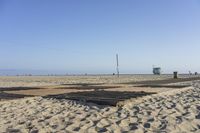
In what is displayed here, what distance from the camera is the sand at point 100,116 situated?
9.22 meters

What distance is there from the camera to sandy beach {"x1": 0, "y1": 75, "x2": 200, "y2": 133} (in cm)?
920

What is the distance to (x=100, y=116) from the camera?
10.5 m

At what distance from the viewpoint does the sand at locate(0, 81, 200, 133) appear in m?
9.22

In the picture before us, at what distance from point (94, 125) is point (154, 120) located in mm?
1735

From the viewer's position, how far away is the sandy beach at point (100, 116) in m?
9.20

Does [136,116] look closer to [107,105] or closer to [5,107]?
[107,105]

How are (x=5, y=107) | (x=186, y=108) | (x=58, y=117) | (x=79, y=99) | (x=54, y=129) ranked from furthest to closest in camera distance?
1. (x=79, y=99)
2. (x=5, y=107)
3. (x=186, y=108)
4. (x=58, y=117)
5. (x=54, y=129)

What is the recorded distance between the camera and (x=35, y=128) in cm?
937

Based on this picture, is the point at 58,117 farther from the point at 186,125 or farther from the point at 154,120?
the point at 186,125

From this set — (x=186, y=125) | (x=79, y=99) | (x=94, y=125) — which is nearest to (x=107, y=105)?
(x=79, y=99)

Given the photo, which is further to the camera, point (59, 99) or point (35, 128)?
point (59, 99)

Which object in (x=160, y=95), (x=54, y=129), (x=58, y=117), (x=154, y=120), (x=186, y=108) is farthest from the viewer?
(x=160, y=95)

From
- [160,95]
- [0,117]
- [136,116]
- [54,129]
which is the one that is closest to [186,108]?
[136,116]

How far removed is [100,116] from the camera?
1053 cm
